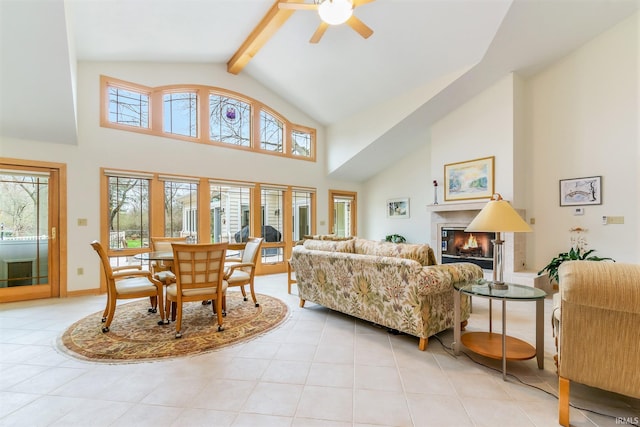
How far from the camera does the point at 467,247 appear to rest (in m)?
5.41

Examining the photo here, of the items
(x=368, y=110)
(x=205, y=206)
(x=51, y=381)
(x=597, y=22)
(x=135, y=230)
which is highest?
(x=597, y=22)

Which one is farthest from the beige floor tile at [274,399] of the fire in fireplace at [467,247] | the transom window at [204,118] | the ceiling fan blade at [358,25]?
the transom window at [204,118]

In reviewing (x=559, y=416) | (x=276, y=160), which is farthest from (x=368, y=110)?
(x=559, y=416)

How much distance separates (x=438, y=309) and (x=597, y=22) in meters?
4.90

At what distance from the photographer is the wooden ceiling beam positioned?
13.2 feet

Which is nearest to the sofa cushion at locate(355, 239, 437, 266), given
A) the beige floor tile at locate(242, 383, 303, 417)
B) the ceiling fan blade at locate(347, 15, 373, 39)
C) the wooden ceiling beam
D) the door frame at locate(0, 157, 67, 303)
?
the beige floor tile at locate(242, 383, 303, 417)

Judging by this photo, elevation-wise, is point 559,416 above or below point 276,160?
below

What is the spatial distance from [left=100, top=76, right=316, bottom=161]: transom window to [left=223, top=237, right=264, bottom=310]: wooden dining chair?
106 inches

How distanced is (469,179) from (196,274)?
15.8ft

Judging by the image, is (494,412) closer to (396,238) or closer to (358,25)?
(358,25)

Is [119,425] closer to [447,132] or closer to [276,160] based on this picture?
[276,160]

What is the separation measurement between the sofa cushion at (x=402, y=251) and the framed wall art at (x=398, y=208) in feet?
13.8

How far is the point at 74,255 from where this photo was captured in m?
4.33

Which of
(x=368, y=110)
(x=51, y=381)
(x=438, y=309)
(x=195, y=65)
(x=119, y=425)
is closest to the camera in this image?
(x=119, y=425)
